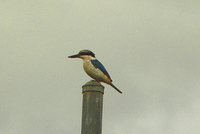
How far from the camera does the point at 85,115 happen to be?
20.8 ft

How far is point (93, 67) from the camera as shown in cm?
740

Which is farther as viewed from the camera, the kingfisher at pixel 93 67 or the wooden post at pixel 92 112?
the kingfisher at pixel 93 67

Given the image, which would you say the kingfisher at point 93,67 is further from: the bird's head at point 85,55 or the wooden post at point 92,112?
the wooden post at point 92,112

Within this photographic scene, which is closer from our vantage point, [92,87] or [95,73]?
[92,87]

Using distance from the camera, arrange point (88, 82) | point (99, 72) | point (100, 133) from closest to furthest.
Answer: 1. point (100, 133)
2. point (88, 82)
3. point (99, 72)

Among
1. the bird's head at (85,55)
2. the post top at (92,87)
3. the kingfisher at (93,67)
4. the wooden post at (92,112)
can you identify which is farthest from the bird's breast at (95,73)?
the wooden post at (92,112)

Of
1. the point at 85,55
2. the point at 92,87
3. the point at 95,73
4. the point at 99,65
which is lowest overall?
the point at 92,87

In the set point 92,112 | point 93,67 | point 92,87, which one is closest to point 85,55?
point 93,67

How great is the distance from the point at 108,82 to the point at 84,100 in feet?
3.74

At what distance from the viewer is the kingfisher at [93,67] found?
739 cm

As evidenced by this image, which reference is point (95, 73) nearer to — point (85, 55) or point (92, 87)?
point (85, 55)

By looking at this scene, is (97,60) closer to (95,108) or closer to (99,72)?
(99,72)

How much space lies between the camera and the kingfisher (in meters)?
7.39

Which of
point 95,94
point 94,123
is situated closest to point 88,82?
point 95,94
